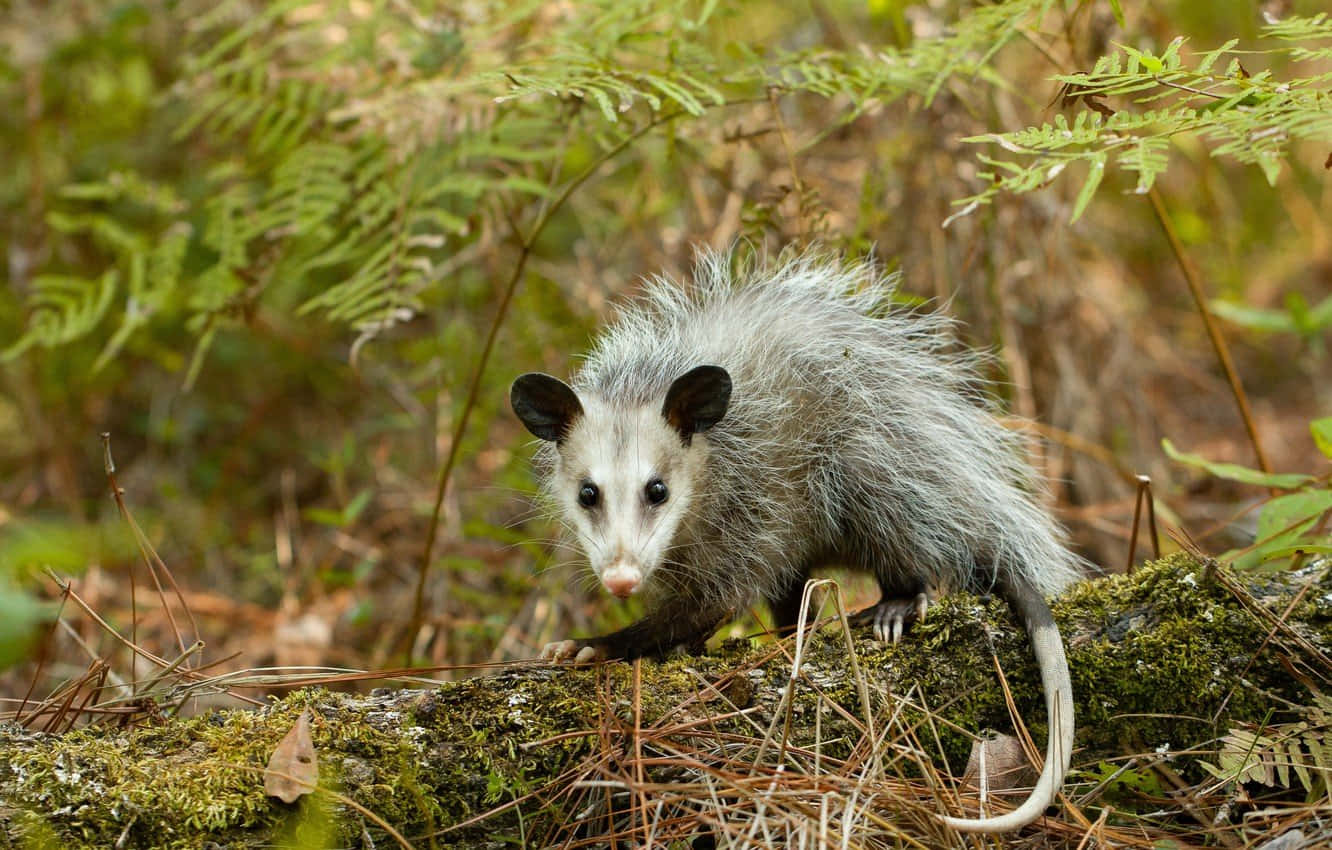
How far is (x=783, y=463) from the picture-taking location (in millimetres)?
3482

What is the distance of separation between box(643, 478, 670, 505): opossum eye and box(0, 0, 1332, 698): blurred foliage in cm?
106

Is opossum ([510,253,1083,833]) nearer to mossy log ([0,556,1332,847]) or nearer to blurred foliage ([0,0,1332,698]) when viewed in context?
mossy log ([0,556,1332,847])

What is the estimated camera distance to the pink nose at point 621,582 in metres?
2.87

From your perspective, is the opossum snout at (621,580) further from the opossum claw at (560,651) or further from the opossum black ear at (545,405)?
the opossum black ear at (545,405)

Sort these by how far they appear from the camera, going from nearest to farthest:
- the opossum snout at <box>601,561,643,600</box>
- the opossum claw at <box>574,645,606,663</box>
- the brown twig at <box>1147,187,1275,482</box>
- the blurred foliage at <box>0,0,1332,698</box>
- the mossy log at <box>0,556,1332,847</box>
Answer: the mossy log at <box>0,556,1332,847</box> → the opossum snout at <box>601,561,643,600</box> → the opossum claw at <box>574,645,606,663</box> → the brown twig at <box>1147,187,1275,482</box> → the blurred foliage at <box>0,0,1332,698</box>

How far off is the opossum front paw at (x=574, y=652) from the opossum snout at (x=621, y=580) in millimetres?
227

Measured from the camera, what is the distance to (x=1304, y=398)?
23.5 feet

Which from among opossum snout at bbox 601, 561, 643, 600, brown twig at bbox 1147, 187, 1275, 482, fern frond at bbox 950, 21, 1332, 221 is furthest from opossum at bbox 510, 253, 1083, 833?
fern frond at bbox 950, 21, 1332, 221

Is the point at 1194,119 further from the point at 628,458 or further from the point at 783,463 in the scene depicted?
the point at 628,458

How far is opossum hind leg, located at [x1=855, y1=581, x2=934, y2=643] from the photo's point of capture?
10.1ft

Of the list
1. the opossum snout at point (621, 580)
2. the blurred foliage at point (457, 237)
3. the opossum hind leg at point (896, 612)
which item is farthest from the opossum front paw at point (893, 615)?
the blurred foliage at point (457, 237)

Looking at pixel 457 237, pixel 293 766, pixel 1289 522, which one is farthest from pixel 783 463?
pixel 457 237

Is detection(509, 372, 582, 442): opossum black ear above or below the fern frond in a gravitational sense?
below

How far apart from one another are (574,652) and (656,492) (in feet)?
1.64
